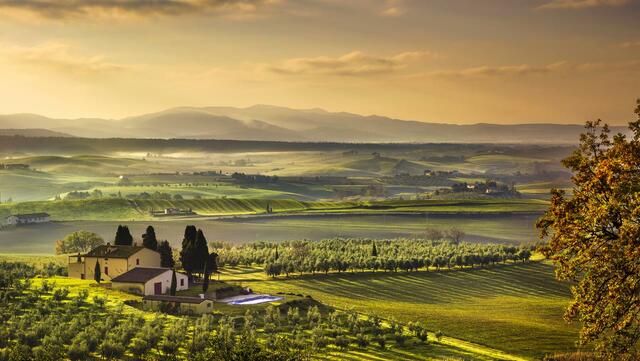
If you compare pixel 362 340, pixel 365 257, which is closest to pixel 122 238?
pixel 365 257

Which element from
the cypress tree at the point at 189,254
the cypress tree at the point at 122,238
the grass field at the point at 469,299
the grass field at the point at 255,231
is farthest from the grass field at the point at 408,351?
the grass field at the point at 255,231

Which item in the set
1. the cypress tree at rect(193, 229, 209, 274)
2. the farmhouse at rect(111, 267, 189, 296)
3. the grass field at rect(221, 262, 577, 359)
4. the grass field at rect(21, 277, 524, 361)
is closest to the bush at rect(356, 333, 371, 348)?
the grass field at rect(21, 277, 524, 361)

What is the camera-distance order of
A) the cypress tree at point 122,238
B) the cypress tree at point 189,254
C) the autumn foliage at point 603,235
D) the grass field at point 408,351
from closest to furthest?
the autumn foliage at point 603,235
the grass field at point 408,351
the cypress tree at point 189,254
the cypress tree at point 122,238

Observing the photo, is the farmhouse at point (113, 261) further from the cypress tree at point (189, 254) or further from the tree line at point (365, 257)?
the tree line at point (365, 257)

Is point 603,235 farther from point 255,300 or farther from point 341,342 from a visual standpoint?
point 255,300

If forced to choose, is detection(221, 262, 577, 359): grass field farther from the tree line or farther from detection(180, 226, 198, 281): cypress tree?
detection(180, 226, 198, 281): cypress tree

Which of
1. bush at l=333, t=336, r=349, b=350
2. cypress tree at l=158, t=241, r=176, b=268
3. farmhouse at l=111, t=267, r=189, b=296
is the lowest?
bush at l=333, t=336, r=349, b=350
